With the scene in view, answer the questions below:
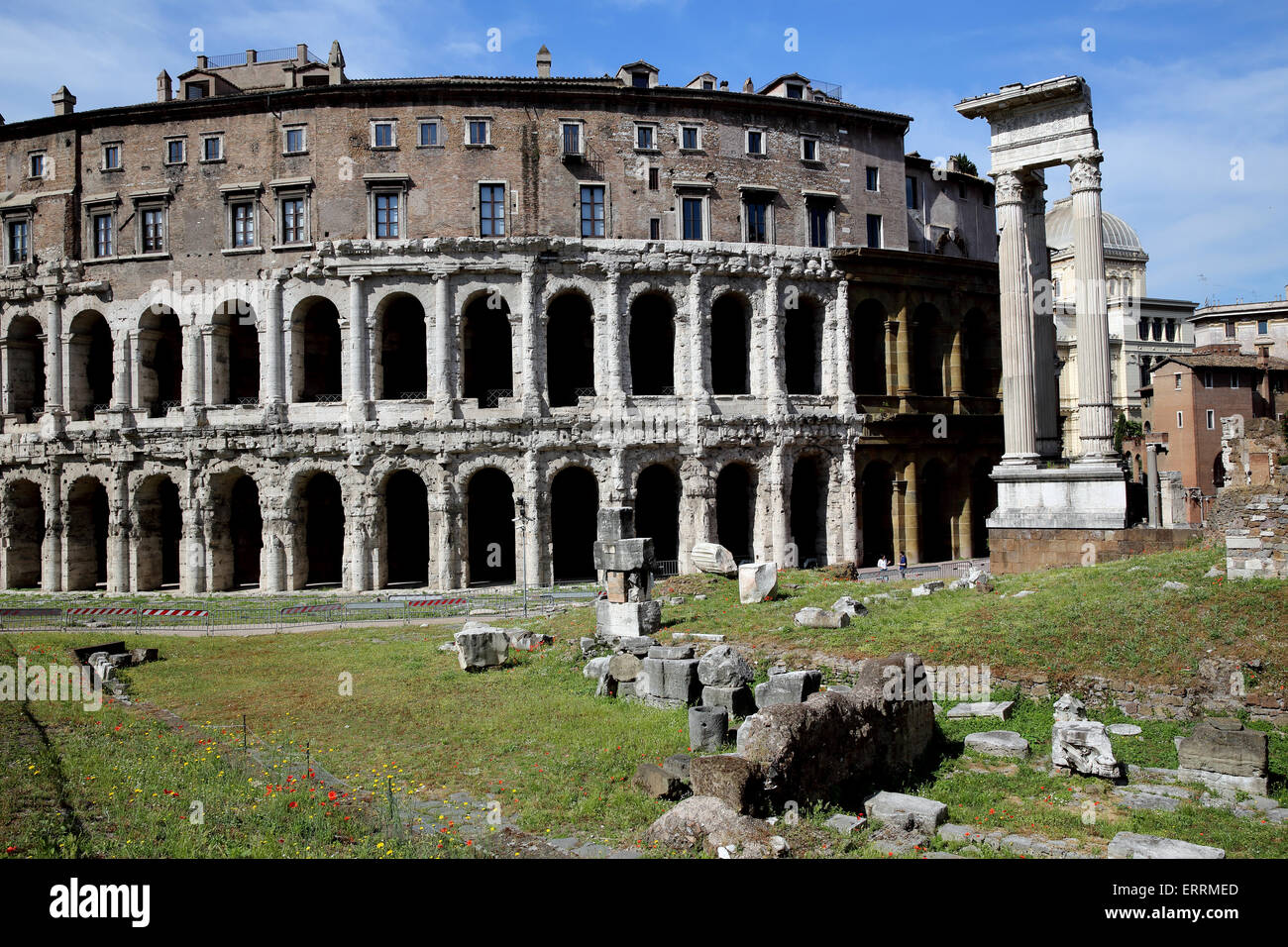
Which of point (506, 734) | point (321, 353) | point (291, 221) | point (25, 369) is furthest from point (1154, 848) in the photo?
point (25, 369)

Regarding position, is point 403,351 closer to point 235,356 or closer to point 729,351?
point 235,356

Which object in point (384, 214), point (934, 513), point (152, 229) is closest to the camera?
point (384, 214)

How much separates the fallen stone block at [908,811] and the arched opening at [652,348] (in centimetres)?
2841

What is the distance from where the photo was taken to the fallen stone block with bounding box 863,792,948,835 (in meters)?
9.02

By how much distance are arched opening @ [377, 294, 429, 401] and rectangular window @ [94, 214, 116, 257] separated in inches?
471

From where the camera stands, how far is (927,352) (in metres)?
39.6

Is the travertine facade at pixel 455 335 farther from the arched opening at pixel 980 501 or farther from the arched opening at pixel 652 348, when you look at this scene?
the arched opening at pixel 980 501

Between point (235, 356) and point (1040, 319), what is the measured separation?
3177 cm

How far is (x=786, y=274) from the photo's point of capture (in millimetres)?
35375

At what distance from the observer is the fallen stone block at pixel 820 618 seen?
1789 cm

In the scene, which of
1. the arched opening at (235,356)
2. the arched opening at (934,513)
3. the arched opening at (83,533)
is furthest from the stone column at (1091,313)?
the arched opening at (83,533)
